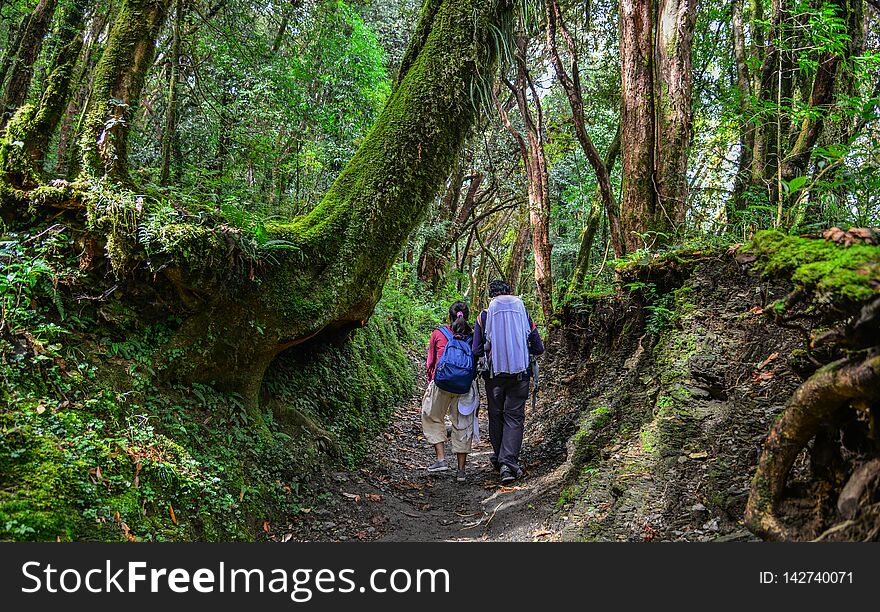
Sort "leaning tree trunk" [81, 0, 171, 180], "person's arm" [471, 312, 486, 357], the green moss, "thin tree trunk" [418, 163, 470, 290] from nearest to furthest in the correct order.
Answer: the green moss → "leaning tree trunk" [81, 0, 171, 180] → "person's arm" [471, 312, 486, 357] → "thin tree trunk" [418, 163, 470, 290]

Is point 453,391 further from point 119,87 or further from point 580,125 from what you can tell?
point 580,125

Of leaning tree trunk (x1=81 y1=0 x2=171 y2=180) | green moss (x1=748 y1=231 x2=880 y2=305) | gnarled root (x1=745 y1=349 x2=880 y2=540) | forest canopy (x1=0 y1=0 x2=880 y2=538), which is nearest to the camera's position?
gnarled root (x1=745 y1=349 x2=880 y2=540)

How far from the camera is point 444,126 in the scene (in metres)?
6.36

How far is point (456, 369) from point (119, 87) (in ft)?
15.3

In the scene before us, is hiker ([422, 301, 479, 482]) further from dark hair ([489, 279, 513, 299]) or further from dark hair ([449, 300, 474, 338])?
dark hair ([489, 279, 513, 299])

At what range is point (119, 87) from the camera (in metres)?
5.15

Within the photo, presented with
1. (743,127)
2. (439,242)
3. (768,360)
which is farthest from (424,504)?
(439,242)

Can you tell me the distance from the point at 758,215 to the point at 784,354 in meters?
2.50

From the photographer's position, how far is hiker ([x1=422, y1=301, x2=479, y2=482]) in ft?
23.5

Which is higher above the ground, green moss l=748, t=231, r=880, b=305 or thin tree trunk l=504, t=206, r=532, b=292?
thin tree trunk l=504, t=206, r=532, b=292

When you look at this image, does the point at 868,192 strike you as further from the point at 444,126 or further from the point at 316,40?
the point at 316,40

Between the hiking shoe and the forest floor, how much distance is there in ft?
0.32

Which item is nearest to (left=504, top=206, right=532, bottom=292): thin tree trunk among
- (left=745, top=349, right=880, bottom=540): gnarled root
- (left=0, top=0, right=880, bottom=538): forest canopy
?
(left=0, top=0, right=880, bottom=538): forest canopy

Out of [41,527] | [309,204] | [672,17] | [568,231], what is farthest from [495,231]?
[41,527]
